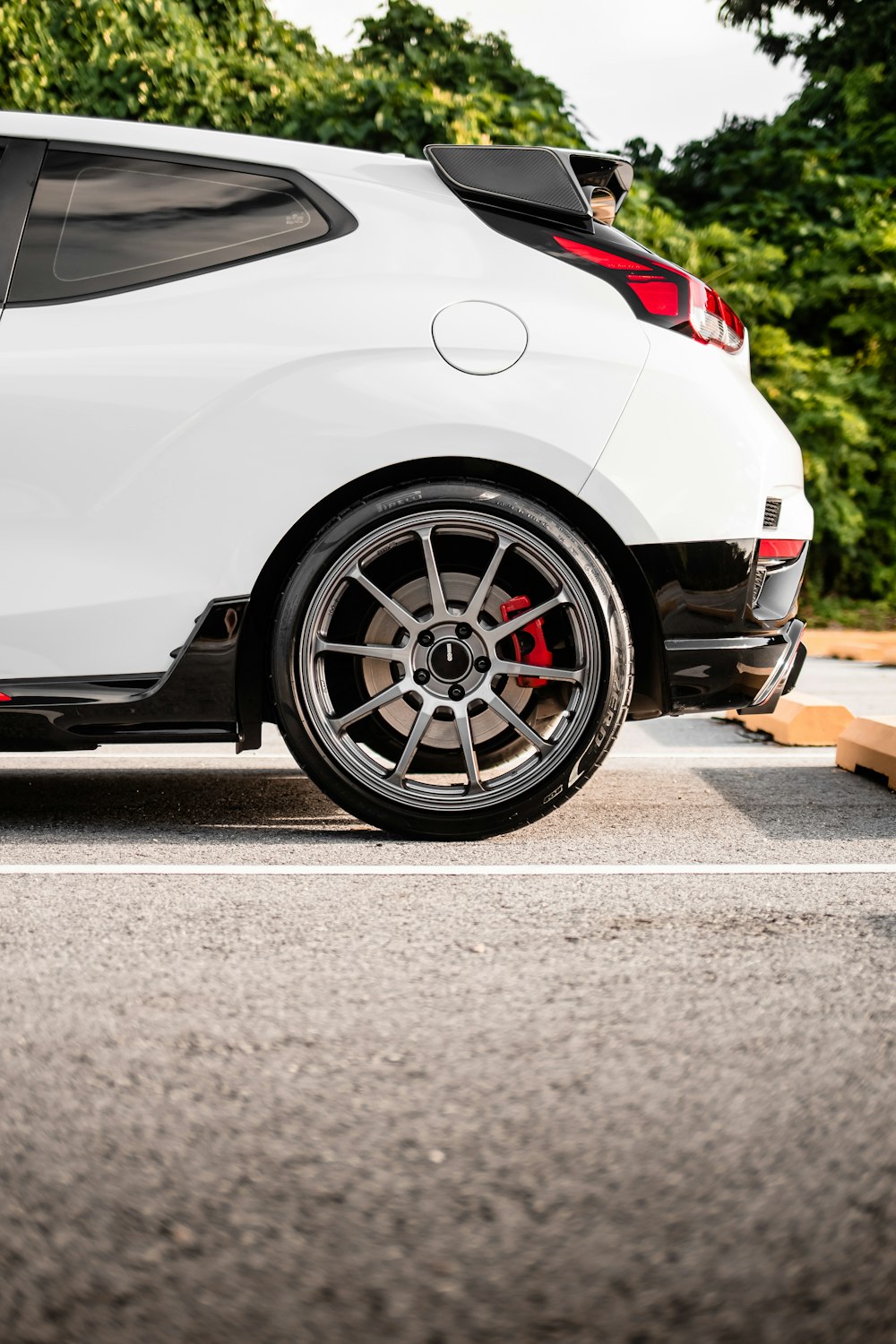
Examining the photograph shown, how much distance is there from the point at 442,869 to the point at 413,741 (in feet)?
1.31

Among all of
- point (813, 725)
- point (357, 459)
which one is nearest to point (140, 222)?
point (357, 459)

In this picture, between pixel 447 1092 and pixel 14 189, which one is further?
pixel 14 189

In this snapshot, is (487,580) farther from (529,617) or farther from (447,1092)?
(447,1092)

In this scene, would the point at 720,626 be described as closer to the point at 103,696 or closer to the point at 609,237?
the point at 609,237

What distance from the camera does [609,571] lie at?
12.9 feet

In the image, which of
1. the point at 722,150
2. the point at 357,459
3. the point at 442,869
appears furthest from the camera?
the point at 722,150

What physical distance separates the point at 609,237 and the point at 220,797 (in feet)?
6.59

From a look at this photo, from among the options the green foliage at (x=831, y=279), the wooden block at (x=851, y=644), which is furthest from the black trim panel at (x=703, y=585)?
the green foliage at (x=831, y=279)

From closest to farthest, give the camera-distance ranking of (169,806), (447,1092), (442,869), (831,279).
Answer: (447,1092) → (442,869) → (169,806) → (831,279)

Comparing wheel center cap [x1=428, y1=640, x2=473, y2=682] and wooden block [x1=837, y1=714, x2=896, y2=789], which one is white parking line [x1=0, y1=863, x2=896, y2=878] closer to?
wheel center cap [x1=428, y1=640, x2=473, y2=682]

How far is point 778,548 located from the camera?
3.94 meters

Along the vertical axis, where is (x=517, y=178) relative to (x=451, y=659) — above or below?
above

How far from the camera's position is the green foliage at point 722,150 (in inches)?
448

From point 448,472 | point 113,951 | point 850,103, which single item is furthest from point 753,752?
point 850,103
